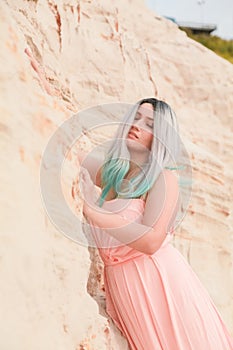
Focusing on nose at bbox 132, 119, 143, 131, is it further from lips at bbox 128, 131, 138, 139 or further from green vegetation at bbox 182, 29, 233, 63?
green vegetation at bbox 182, 29, 233, 63

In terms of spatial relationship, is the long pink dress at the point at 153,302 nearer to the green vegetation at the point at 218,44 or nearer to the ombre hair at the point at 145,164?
the ombre hair at the point at 145,164

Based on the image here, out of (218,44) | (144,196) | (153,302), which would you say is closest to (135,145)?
(144,196)

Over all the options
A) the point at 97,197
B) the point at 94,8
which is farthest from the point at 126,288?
the point at 94,8

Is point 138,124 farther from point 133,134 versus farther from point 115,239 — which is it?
point 115,239

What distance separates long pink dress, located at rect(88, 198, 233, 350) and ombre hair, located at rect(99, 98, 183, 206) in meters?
0.04

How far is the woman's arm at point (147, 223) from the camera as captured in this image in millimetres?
1511

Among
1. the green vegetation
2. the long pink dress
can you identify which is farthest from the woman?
the green vegetation

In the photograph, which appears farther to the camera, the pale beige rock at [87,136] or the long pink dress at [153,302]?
the long pink dress at [153,302]

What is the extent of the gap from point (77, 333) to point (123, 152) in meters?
0.52

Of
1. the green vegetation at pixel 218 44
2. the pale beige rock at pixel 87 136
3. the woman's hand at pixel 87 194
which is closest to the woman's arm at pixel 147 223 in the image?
the woman's hand at pixel 87 194

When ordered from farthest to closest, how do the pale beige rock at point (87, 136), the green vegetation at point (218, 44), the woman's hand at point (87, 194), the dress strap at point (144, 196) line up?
the green vegetation at point (218, 44) < the dress strap at point (144, 196) < the woman's hand at point (87, 194) < the pale beige rock at point (87, 136)

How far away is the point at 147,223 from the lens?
5.07 ft

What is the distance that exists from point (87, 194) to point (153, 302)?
0.31 m

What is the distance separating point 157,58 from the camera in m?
3.24
